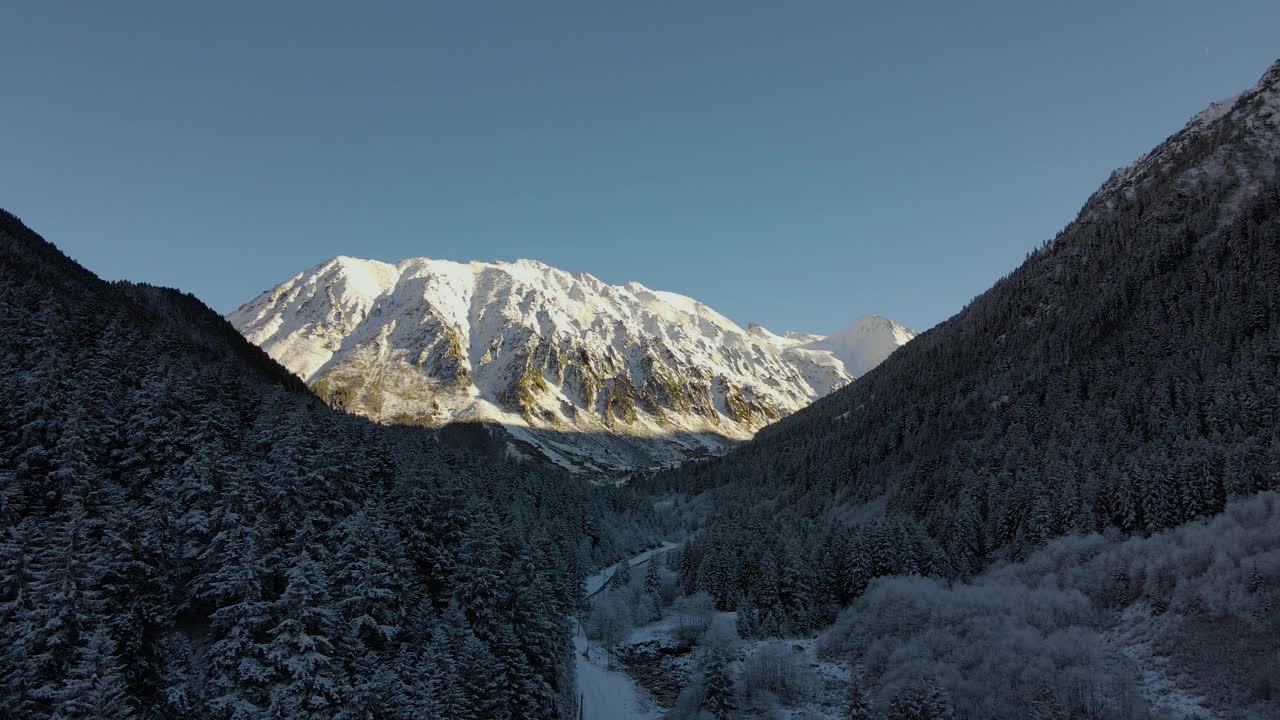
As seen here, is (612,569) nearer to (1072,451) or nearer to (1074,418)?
(1072,451)

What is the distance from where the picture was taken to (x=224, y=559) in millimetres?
38844

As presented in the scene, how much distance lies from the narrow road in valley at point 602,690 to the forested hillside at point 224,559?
5.86 m

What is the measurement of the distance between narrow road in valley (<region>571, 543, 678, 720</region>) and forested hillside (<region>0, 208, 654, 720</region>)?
5857 mm

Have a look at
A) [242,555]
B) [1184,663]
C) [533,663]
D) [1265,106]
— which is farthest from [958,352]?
[242,555]

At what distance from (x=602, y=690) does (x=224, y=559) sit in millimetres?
48269

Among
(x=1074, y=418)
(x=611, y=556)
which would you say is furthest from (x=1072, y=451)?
(x=611, y=556)

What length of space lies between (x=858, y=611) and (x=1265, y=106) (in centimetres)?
21386

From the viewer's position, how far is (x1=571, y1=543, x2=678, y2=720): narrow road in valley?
→ 68688 millimetres

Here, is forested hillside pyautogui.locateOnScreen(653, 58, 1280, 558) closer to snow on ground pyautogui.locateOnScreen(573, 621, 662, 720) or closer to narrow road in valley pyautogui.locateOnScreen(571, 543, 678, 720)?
snow on ground pyautogui.locateOnScreen(573, 621, 662, 720)

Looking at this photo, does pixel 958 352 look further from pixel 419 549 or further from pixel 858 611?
pixel 419 549

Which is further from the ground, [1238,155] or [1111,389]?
[1238,155]

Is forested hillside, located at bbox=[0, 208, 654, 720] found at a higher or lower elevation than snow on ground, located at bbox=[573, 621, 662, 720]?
higher

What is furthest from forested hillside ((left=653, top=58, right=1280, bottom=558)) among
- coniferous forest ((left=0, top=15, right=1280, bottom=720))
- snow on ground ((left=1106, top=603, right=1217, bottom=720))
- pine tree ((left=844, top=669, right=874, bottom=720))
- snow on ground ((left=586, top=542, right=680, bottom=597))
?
pine tree ((left=844, top=669, right=874, bottom=720))

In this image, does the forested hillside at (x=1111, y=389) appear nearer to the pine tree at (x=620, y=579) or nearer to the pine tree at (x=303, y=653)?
the pine tree at (x=620, y=579)
